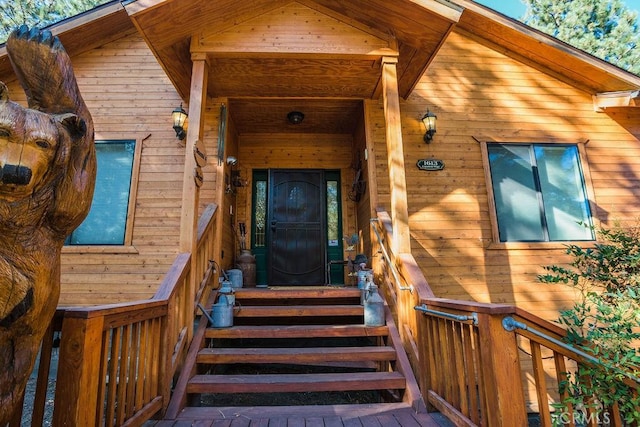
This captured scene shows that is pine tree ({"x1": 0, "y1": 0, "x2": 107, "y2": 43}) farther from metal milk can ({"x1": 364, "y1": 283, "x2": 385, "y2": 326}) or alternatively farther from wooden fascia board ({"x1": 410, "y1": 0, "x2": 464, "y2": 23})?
metal milk can ({"x1": 364, "y1": 283, "x2": 385, "y2": 326})

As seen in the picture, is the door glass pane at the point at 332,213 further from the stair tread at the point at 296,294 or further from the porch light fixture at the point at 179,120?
the porch light fixture at the point at 179,120

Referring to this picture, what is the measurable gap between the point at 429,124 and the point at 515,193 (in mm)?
1469

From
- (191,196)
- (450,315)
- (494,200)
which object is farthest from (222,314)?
(494,200)

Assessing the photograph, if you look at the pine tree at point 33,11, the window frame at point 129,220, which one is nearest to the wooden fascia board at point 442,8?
the window frame at point 129,220

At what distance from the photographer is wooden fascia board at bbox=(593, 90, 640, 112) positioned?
14.4 feet

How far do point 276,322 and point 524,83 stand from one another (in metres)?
4.66

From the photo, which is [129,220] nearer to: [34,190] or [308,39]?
[308,39]

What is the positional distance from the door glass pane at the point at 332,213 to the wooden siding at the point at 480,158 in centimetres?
145

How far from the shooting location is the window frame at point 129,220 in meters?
4.11

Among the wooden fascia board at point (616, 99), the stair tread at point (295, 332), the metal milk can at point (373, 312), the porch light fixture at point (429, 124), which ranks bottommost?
the stair tread at point (295, 332)

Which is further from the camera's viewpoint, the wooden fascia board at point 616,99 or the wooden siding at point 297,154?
the wooden siding at point 297,154

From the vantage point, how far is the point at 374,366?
10.0ft

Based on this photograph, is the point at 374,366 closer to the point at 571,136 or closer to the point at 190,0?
the point at 190,0

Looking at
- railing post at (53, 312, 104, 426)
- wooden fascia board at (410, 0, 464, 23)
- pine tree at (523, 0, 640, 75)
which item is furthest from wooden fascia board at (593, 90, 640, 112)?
pine tree at (523, 0, 640, 75)
